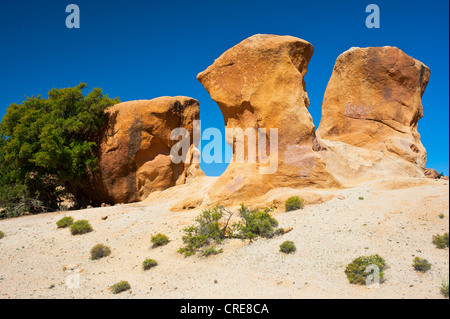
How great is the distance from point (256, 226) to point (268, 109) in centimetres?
483

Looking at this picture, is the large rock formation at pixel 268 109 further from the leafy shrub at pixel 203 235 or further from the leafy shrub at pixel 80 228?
the leafy shrub at pixel 80 228

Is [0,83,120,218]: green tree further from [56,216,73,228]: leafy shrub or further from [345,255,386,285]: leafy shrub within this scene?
[345,255,386,285]: leafy shrub

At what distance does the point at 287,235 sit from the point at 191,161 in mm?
11069

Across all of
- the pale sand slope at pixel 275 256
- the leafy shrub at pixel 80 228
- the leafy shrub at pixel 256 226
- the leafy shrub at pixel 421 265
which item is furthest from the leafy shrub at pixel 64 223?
the leafy shrub at pixel 421 265

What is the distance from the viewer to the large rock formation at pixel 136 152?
60.0 feet

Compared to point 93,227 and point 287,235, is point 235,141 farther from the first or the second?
point 93,227

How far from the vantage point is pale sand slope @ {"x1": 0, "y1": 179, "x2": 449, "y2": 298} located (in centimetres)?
710

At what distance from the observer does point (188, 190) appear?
17078 mm

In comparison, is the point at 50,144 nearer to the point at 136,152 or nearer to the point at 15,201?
the point at 15,201

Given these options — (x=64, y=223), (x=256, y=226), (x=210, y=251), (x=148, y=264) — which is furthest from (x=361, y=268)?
(x=64, y=223)

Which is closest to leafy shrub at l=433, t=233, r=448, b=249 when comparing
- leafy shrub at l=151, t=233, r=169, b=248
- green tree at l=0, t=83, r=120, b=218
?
leafy shrub at l=151, t=233, r=169, b=248

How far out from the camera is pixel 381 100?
17297 mm

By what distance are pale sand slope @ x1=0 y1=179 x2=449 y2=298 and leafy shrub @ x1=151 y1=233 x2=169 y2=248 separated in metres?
0.23

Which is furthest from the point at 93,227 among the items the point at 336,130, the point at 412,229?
the point at 336,130
